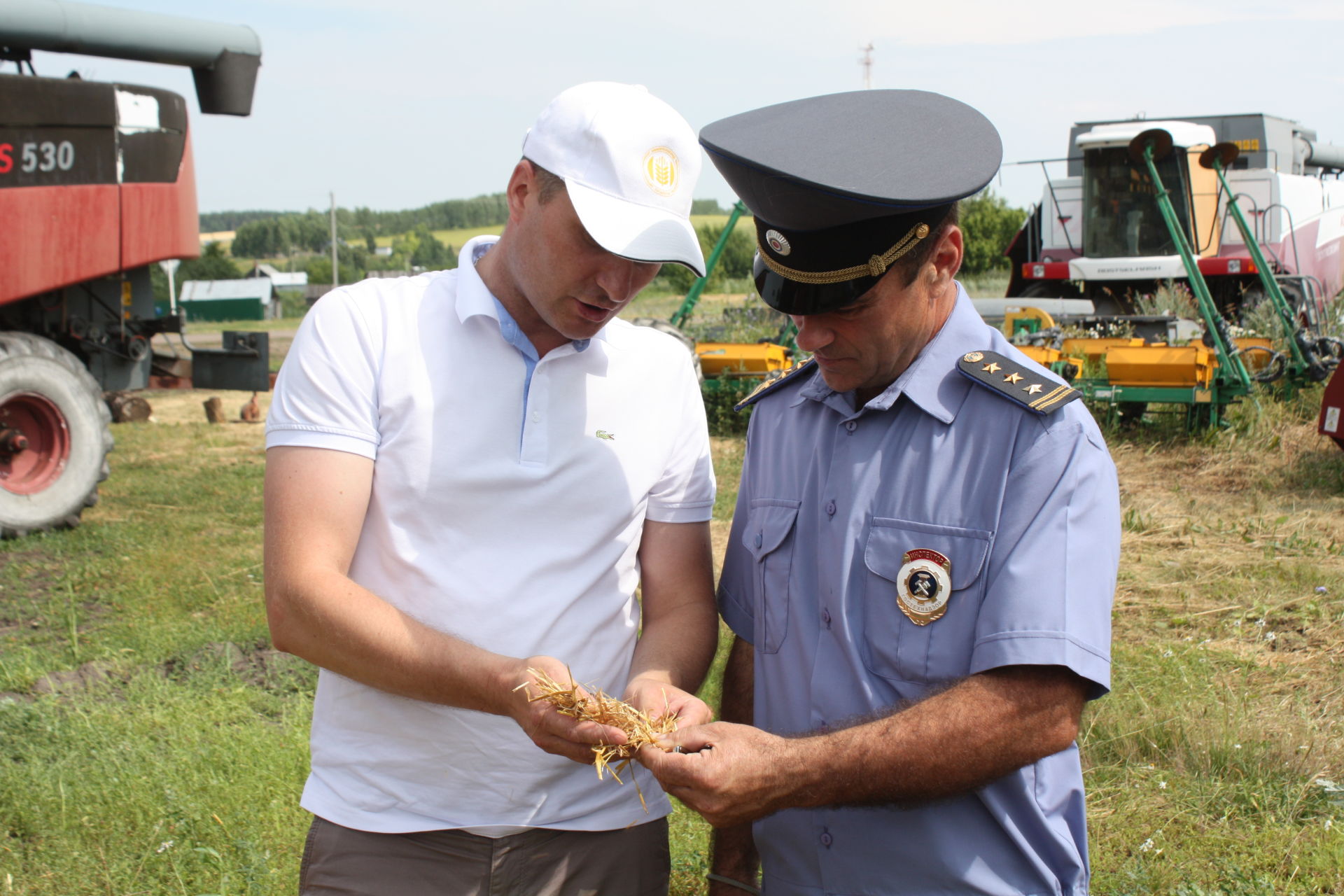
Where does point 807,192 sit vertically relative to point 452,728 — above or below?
above

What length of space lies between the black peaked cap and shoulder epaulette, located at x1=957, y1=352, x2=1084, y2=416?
22 centimetres

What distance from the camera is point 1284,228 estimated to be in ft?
53.2

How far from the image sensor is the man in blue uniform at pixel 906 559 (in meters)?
1.69

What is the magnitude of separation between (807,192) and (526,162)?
0.52 metres

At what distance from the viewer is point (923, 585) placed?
1.81 m

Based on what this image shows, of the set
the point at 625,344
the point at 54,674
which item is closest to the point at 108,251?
the point at 54,674

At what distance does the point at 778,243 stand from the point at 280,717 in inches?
133

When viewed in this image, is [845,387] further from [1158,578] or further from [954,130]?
[1158,578]

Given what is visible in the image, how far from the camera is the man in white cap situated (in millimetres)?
1866

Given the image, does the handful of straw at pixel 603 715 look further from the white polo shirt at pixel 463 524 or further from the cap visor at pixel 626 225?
the cap visor at pixel 626 225

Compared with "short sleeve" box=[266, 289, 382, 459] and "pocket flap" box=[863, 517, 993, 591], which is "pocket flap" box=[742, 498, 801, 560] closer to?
"pocket flap" box=[863, 517, 993, 591]

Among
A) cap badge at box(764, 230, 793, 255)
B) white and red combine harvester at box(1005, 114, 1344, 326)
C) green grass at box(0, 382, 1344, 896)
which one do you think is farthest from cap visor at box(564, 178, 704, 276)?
white and red combine harvester at box(1005, 114, 1344, 326)

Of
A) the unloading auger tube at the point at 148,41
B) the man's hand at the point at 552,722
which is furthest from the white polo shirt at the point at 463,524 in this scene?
the unloading auger tube at the point at 148,41

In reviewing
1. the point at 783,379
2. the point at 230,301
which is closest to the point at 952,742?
the point at 783,379
